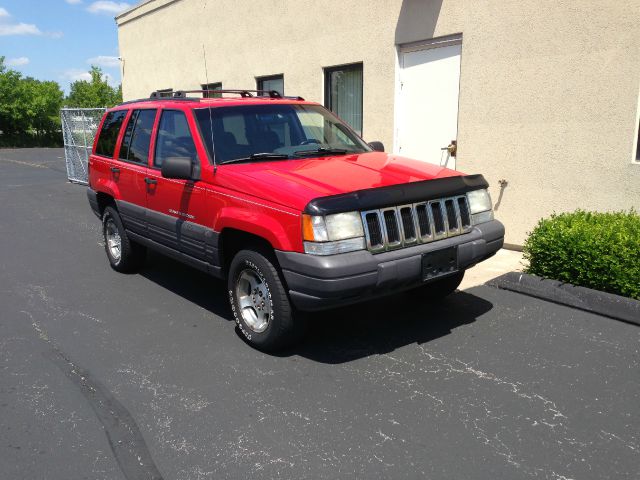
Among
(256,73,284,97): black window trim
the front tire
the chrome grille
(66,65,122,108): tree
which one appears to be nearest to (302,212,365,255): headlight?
the chrome grille

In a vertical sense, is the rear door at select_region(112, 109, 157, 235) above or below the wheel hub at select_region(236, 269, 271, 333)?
above

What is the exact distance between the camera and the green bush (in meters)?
4.89

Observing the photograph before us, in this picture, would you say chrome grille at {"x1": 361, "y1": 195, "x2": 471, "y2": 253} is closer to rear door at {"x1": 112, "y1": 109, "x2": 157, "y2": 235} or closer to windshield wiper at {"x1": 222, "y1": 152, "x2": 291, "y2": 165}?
windshield wiper at {"x1": 222, "y1": 152, "x2": 291, "y2": 165}

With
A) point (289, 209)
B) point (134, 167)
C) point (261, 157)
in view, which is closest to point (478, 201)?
point (289, 209)

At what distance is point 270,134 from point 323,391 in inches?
94.8

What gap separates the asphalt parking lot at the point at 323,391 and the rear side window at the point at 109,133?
1.76 meters

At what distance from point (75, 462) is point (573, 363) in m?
3.35

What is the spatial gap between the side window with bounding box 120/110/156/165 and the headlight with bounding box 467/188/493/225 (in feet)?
10.4

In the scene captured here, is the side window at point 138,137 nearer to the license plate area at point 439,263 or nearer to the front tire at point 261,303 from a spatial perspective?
the front tire at point 261,303

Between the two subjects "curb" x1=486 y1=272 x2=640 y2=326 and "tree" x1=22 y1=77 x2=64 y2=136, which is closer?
"curb" x1=486 y1=272 x2=640 y2=326

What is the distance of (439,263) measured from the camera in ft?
13.8

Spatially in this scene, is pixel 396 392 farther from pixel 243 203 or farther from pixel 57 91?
pixel 57 91

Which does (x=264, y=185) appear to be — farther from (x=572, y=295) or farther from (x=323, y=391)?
(x=572, y=295)

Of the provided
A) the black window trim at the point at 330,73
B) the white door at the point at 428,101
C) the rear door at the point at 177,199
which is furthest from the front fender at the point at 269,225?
the black window trim at the point at 330,73
